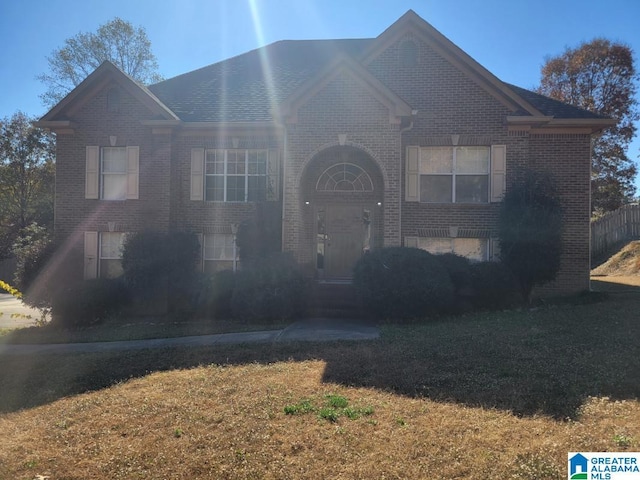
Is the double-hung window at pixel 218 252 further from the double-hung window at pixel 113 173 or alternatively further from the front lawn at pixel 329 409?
the front lawn at pixel 329 409

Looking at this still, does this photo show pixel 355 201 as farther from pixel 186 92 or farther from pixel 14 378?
pixel 14 378

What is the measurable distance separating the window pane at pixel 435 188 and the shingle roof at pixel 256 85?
110 inches

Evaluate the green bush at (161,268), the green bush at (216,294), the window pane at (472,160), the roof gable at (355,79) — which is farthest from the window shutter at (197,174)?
the window pane at (472,160)

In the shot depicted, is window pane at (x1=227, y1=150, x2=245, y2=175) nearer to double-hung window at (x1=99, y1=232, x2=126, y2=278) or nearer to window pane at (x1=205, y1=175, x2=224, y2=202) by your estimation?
window pane at (x1=205, y1=175, x2=224, y2=202)

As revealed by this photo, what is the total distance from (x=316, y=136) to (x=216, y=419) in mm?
8818

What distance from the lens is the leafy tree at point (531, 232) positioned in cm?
1152

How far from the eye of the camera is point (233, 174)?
45.2ft

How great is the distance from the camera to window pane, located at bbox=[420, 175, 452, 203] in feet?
43.0

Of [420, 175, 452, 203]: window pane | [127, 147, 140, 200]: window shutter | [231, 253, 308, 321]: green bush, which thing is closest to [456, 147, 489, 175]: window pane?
[420, 175, 452, 203]: window pane

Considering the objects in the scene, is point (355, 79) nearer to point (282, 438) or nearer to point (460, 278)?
point (460, 278)

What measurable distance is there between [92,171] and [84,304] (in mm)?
4813

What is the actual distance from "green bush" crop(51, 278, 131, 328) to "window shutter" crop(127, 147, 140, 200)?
10.2 ft

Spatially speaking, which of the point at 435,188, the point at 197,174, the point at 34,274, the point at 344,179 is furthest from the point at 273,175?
the point at 34,274

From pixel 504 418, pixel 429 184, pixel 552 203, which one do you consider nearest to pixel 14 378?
pixel 504 418
